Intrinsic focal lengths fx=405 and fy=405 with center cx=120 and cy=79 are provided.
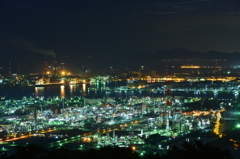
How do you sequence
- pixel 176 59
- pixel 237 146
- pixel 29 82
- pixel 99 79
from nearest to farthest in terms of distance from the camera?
pixel 237 146, pixel 29 82, pixel 99 79, pixel 176 59

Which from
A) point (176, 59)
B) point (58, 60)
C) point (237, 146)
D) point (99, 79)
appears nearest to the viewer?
point (237, 146)

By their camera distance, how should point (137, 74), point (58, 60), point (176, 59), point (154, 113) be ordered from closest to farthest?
point (154, 113), point (137, 74), point (58, 60), point (176, 59)

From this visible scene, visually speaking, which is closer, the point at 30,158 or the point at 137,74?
the point at 30,158

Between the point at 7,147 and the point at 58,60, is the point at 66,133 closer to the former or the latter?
the point at 7,147

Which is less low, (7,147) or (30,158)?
(30,158)

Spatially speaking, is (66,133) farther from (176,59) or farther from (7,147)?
(176,59)

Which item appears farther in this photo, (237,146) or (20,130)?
(20,130)

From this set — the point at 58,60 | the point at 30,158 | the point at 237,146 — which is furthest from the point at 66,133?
the point at 58,60

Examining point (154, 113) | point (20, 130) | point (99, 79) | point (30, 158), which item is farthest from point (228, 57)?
point (30, 158)

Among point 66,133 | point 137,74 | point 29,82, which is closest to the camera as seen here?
point 66,133
